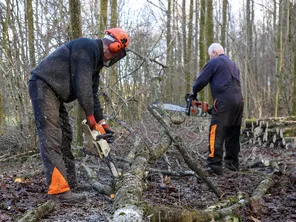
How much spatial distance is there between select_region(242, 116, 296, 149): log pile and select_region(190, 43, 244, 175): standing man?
9.33ft

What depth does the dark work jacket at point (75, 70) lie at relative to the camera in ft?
10.1

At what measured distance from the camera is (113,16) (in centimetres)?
948

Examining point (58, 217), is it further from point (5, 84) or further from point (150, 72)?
point (5, 84)

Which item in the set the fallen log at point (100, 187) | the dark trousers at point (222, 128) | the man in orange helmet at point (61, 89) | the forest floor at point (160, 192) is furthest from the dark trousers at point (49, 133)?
the dark trousers at point (222, 128)

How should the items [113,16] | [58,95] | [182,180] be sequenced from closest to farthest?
[58,95] → [182,180] → [113,16]

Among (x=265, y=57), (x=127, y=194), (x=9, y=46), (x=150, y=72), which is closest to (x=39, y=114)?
(x=127, y=194)

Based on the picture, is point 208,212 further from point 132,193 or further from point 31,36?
point 31,36

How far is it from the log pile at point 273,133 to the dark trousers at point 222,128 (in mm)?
2834

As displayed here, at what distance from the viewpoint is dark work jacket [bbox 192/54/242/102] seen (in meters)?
4.97

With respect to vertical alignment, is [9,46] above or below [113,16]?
below

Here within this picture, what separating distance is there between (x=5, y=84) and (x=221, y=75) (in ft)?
13.0

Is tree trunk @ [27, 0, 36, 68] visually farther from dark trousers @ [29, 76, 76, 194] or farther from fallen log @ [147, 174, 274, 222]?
fallen log @ [147, 174, 274, 222]

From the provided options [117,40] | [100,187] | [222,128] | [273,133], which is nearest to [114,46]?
[117,40]

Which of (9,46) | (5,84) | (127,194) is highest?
(9,46)
